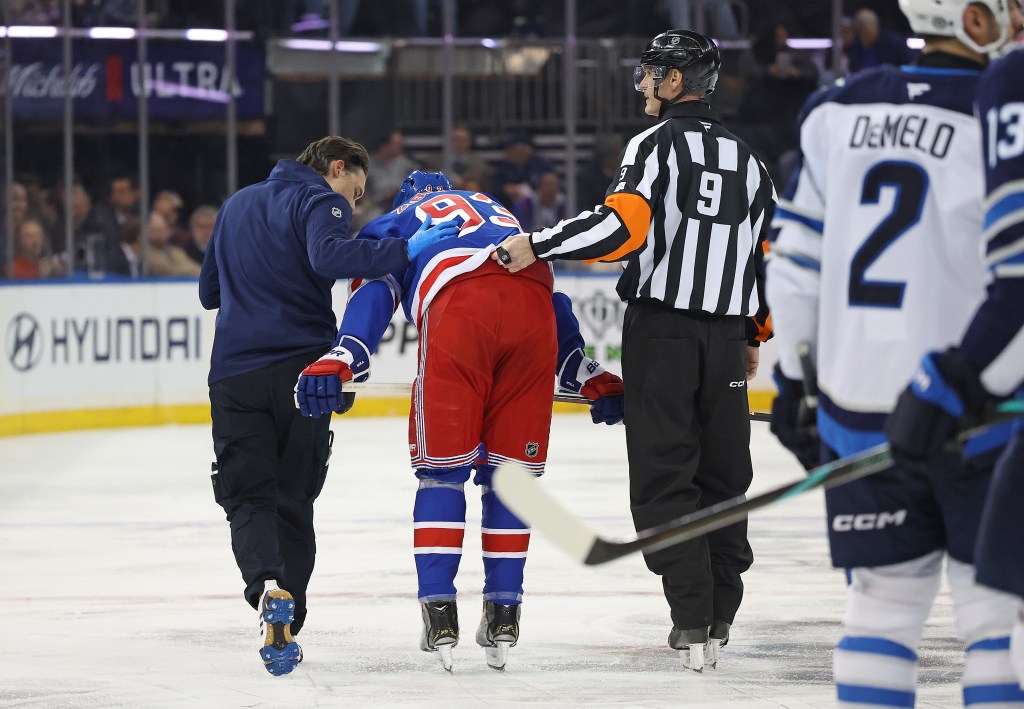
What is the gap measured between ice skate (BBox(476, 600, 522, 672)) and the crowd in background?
7.75 metres

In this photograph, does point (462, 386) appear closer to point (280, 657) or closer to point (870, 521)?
point (280, 657)

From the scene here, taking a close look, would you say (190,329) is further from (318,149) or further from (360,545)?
(318,149)

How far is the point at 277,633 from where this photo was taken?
3.95 metres

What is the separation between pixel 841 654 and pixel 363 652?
6.09ft

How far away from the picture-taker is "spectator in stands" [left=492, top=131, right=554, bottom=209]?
40.8ft

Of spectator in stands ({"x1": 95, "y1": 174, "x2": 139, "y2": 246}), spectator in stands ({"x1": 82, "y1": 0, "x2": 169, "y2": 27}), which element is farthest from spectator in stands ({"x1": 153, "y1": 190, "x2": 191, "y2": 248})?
spectator in stands ({"x1": 82, "y1": 0, "x2": 169, "y2": 27})

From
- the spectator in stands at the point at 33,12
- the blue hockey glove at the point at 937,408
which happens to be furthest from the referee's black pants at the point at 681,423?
the spectator in stands at the point at 33,12

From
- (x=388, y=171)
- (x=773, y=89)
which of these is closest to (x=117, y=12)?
(x=388, y=171)

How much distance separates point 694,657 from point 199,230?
27.2 feet

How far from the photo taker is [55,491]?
7.66 m

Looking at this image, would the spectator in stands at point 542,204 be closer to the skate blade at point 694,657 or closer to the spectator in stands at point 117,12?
the spectator in stands at point 117,12

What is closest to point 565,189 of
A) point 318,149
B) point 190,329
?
point 190,329

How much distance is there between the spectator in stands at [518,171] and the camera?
12.4m

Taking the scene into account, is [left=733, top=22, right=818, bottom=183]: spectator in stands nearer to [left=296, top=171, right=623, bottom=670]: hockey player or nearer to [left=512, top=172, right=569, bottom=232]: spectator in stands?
[left=512, top=172, right=569, bottom=232]: spectator in stands
